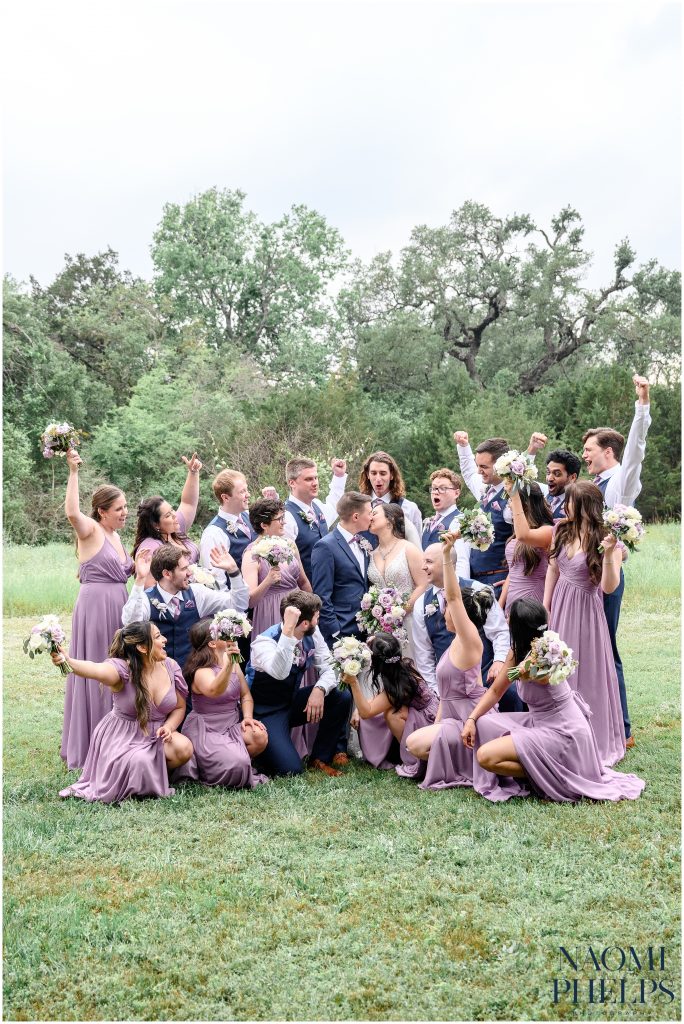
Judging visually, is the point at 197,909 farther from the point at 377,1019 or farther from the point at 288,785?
the point at 288,785

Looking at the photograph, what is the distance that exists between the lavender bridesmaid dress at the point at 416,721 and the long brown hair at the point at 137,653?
1.79 metres

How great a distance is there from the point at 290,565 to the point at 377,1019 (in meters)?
3.87

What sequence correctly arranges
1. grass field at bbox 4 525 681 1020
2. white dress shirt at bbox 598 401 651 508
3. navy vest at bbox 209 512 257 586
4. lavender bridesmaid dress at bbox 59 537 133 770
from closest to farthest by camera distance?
grass field at bbox 4 525 681 1020
white dress shirt at bbox 598 401 651 508
lavender bridesmaid dress at bbox 59 537 133 770
navy vest at bbox 209 512 257 586

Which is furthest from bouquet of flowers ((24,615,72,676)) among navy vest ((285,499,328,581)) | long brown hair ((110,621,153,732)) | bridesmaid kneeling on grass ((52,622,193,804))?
navy vest ((285,499,328,581))

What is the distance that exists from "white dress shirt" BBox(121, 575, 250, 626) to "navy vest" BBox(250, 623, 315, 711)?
404 millimetres

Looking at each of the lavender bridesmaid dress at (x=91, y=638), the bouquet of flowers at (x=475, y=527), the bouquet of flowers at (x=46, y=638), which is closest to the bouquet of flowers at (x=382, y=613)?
the bouquet of flowers at (x=475, y=527)

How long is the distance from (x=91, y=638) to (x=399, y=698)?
7.70 feet

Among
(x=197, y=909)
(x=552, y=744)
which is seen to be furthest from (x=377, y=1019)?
(x=552, y=744)

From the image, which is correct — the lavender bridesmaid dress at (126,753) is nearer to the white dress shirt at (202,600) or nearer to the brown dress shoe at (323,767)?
the white dress shirt at (202,600)

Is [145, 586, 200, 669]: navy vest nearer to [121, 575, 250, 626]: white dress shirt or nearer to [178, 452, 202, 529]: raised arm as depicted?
[121, 575, 250, 626]: white dress shirt

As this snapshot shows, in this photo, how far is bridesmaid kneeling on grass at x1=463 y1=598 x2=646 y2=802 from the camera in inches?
227

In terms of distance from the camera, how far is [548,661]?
5625mm

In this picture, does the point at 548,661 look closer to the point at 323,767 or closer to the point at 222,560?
the point at 323,767

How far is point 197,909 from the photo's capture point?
4.49 metres
